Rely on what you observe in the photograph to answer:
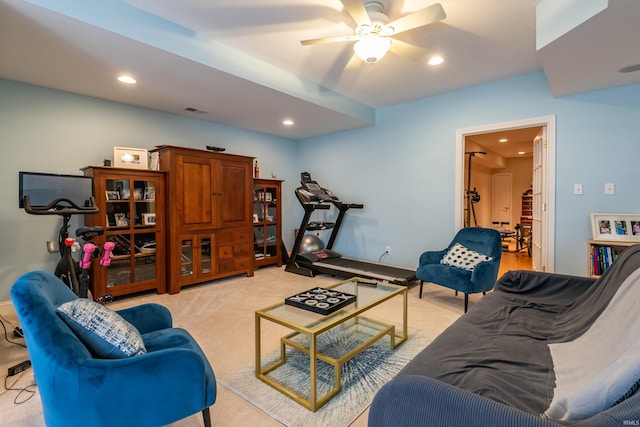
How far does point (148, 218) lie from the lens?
3.86m

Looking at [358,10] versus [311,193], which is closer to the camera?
[358,10]

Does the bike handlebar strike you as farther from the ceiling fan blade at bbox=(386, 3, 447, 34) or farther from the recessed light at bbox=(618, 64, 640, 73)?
the recessed light at bbox=(618, 64, 640, 73)

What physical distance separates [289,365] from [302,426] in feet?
1.91

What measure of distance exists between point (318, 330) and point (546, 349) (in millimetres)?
1142

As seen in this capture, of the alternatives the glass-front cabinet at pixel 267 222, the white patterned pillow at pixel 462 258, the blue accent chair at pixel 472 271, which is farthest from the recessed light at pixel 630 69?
the glass-front cabinet at pixel 267 222

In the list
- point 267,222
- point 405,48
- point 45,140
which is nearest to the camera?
point 405,48

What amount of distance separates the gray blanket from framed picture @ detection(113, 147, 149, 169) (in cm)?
382

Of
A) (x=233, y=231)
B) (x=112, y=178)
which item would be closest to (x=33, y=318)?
(x=112, y=178)

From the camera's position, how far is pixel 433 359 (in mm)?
1391

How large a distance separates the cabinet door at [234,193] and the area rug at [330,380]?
2512 mm

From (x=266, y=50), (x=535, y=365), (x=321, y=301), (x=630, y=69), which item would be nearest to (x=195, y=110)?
(x=266, y=50)

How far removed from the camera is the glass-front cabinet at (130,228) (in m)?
3.46

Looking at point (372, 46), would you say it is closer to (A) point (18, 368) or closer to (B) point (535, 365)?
(B) point (535, 365)

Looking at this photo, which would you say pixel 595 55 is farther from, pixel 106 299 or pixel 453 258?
pixel 106 299
